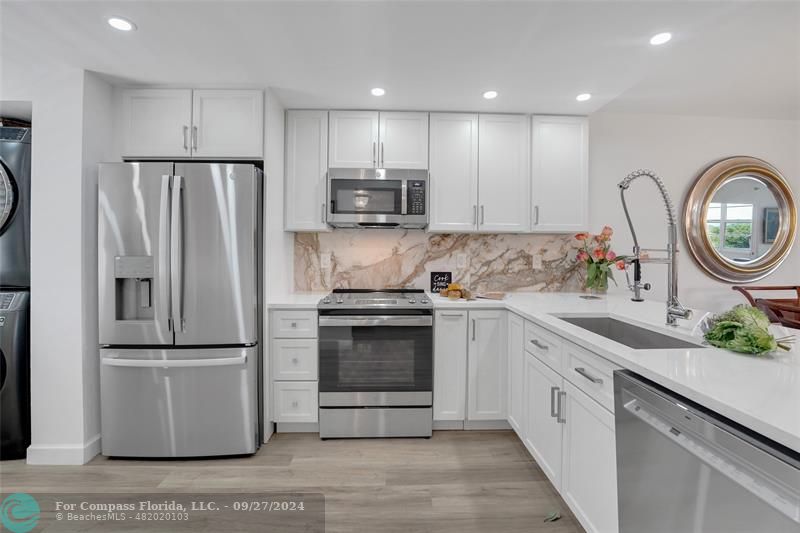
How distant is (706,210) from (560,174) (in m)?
1.43

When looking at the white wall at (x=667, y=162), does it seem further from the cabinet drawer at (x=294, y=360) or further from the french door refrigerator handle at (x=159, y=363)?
the french door refrigerator handle at (x=159, y=363)

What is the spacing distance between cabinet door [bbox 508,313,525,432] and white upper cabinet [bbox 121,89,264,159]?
2.04 metres

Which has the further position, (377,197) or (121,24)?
(377,197)

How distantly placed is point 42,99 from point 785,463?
11.6 feet

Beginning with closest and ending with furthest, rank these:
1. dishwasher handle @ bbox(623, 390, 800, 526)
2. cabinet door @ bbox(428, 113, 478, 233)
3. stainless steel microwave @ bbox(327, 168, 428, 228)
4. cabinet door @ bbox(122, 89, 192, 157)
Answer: dishwasher handle @ bbox(623, 390, 800, 526) < cabinet door @ bbox(122, 89, 192, 157) < stainless steel microwave @ bbox(327, 168, 428, 228) < cabinet door @ bbox(428, 113, 478, 233)

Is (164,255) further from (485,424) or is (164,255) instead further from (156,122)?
(485,424)

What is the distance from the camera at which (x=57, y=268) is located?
2.24 m

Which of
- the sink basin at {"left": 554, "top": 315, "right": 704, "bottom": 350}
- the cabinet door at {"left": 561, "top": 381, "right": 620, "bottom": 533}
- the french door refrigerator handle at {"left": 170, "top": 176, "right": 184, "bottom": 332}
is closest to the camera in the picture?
the cabinet door at {"left": 561, "top": 381, "right": 620, "bottom": 533}

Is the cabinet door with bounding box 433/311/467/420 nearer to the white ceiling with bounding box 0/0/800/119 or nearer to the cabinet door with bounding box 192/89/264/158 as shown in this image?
the white ceiling with bounding box 0/0/800/119

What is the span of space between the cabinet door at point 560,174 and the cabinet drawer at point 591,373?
155 centimetres

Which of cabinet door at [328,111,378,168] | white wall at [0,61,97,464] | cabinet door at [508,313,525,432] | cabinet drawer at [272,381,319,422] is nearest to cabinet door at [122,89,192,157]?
white wall at [0,61,97,464]

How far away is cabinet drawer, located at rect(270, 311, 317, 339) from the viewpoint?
2580mm

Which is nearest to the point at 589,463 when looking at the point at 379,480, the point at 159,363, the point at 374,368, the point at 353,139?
the point at 379,480

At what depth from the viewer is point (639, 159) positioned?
327 cm
